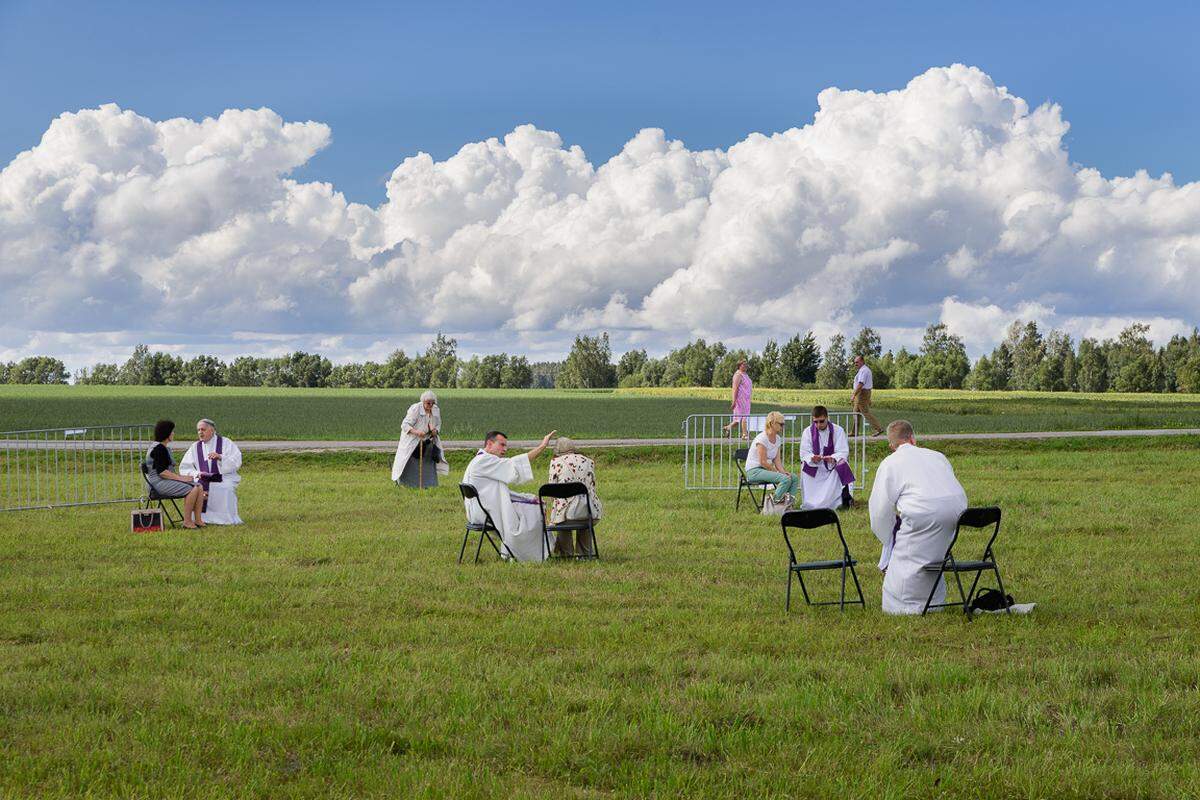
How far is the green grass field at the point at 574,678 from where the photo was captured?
18.3 feet

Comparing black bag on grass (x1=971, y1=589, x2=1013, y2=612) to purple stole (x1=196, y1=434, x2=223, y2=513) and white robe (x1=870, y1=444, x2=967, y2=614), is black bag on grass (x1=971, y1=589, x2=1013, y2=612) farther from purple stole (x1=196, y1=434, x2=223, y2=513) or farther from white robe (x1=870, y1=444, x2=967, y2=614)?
purple stole (x1=196, y1=434, x2=223, y2=513)

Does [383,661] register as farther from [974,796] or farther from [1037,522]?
[1037,522]

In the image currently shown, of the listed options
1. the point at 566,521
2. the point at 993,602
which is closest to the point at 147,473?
the point at 566,521

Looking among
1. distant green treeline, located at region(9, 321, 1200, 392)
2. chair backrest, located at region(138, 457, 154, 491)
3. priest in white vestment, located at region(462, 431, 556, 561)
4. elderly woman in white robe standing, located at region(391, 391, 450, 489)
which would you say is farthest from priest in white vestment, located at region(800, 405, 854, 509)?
distant green treeline, located at region(9, 321, 1200, 392)

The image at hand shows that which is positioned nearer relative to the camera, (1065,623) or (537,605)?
(1065,623)

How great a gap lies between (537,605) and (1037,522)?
28.6 feet

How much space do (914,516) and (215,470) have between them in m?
10.4

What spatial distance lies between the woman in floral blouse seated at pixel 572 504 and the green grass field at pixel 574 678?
0.45 metres

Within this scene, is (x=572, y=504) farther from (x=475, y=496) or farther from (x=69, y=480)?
(x=69, y=480)

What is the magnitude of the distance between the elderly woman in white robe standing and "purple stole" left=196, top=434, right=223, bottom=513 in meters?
4.73

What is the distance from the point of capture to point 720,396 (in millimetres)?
92688

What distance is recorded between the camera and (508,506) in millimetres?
12117

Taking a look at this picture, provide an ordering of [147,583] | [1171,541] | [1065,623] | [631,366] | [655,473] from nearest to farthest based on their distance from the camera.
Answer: [1065,623] < [147,583] < [1171,541] < [655,473] < [631,366]

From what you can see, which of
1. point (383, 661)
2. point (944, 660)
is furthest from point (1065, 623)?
point (383, 661)
